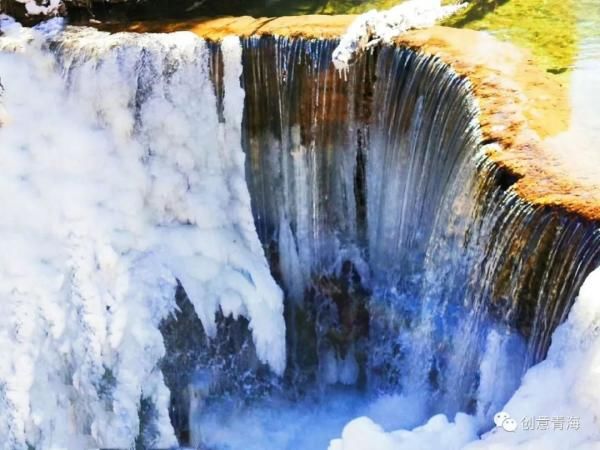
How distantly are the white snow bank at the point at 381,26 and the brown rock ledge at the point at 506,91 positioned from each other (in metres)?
0.14

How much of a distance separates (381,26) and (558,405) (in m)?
3.74

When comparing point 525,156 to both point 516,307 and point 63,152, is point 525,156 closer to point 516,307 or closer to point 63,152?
point 516,307

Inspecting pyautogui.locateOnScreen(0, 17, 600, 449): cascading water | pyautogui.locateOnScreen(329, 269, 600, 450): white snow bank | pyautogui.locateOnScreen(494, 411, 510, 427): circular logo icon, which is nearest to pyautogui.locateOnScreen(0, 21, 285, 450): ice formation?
pyautogui.locateOnScreen(0, 17, 600, 449): cascading water

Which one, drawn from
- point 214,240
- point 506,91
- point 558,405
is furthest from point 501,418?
point 214,240

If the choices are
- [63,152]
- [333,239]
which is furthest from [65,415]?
[333,239]

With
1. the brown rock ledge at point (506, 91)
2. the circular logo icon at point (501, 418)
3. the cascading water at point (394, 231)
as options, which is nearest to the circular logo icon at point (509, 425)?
the circular logo icon at point (501, 418)

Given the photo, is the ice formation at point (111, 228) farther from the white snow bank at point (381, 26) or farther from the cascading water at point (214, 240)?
the white snow bank at point (381, 26)

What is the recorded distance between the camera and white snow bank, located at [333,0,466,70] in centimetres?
653

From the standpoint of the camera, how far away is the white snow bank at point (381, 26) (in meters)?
6.53

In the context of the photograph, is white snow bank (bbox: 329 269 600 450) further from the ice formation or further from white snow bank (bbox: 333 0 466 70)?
white snow bank (bbox: 333 0 466 70)

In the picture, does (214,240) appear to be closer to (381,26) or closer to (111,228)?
(111,228)

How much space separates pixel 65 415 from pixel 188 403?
99cm

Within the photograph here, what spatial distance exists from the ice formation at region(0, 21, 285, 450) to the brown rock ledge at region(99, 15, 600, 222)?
0.54m

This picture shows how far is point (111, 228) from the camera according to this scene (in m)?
6.70
